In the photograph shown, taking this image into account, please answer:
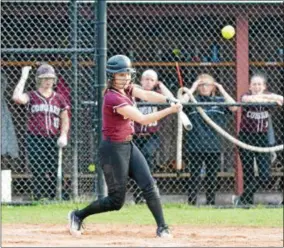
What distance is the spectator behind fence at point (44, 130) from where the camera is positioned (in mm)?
11984

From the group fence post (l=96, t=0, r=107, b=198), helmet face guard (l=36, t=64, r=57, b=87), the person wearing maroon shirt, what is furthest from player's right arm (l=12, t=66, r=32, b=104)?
the person wearing maroon shirt

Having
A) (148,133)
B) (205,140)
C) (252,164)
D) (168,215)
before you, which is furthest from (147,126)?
(168,215)

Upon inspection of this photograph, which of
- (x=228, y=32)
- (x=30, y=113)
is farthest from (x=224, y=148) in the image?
(x=30, y=113)

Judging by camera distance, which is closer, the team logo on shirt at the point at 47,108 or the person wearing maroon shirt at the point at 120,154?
the person wearing maroon shirt at the point at 120,154

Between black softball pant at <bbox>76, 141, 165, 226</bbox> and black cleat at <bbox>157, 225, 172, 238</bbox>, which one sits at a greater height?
black softball pant at <bbox>76, 141, 165, 226</bbox>

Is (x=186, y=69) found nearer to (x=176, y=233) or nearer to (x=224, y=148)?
(x=224, y=148)

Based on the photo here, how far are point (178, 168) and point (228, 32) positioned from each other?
1.90 meters

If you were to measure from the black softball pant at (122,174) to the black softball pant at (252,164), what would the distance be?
3916 millimetres

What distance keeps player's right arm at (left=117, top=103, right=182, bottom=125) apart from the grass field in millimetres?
2015

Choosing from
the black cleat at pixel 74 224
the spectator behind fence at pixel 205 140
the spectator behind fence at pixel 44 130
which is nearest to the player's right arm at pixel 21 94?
the spectator behind fence at pixel 44 130

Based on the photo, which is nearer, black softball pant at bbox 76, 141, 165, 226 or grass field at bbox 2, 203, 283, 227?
black softball pant at bbox 76, 141, 165, 226

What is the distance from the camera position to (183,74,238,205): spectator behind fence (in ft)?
41.0

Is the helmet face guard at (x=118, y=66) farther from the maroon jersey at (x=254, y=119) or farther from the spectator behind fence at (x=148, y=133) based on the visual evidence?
the maroon jersey at (x=254, y=119)

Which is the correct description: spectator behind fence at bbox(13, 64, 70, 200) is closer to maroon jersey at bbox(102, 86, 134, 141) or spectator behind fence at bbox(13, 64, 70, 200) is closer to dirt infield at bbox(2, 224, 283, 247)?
dirt infield at bbox(2, 224, 283, 247)
